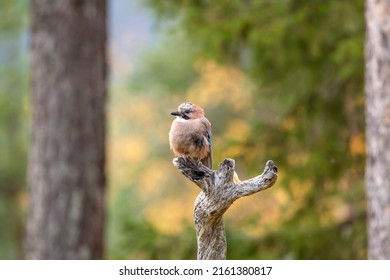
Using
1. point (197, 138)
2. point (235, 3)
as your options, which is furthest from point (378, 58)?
point (197, 138)

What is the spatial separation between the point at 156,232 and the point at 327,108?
2251mm

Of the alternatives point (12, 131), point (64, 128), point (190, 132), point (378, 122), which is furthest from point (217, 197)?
point (12, 131)

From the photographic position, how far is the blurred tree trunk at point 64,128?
784 centimetres

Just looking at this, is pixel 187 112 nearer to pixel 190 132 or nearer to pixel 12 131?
pixel 190 132

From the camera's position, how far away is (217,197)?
98.0 inches

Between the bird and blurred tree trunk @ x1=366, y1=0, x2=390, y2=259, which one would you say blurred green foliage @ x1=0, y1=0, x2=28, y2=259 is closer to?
blurred tree trunk @ x1=366, y1=0, x2=390, y2=259

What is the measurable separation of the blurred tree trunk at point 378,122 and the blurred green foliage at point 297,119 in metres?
1.65

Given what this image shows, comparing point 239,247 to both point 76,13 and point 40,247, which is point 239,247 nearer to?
point 40,247

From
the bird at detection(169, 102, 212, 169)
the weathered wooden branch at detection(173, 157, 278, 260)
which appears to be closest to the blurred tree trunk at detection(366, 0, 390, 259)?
the bird at detection(169, 102, 212, 169)

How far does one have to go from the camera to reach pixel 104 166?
26.8 ft

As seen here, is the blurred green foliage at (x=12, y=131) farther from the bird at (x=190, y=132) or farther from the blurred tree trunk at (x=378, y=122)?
the bird at (x=190, y=132)

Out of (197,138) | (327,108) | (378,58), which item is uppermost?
(327,108)

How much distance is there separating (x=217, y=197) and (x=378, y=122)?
12.3ft

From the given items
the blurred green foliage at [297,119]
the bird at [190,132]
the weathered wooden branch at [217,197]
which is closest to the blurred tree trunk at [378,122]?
the blurred green foliage at [297,119]
